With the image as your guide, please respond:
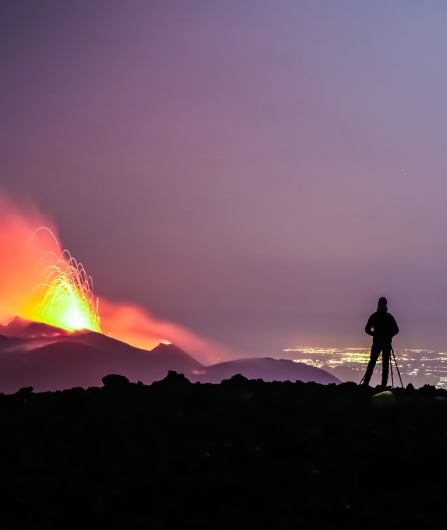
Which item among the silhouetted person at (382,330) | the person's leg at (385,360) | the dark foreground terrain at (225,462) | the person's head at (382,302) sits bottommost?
the dark foreground terrain at (225,462)

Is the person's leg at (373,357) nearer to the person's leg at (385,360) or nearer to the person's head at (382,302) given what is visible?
the person's leg at (385,360)

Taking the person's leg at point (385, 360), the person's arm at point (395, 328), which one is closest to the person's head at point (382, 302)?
the person's arm at point (395, 328)

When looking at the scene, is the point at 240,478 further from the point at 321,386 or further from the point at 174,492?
the point at 321,386

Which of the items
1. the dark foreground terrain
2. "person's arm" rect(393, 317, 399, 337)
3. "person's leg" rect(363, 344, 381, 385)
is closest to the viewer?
the dark foreground terrain

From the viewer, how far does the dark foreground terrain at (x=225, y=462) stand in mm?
9672

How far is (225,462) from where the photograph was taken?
425 inches

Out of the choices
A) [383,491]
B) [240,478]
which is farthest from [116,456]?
[383,491]

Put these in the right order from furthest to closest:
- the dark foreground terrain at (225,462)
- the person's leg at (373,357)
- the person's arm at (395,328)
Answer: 1. the person's arm at (395,328)
2. the person's leg at (373,357)
3. the dark foreground terrain at (225,462)

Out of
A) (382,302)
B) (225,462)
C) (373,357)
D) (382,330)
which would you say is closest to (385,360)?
(373,357)

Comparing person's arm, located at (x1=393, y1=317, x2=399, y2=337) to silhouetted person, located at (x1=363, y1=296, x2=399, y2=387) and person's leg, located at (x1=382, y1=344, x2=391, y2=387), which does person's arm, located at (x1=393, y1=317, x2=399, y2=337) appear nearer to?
silhouetted person, located at (x1=363, y1=296, x2=399, y2=387)

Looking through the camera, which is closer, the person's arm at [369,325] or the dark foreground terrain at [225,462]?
the dark foreground terrain at [225,462]

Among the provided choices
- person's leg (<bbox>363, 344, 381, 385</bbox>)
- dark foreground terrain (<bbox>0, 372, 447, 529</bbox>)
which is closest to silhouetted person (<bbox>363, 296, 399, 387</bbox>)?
person's leg (<bbox>363, 344, 381, 385</bbox>)

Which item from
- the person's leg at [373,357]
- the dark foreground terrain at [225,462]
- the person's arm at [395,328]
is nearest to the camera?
the dark foreground terrain at [225,462]

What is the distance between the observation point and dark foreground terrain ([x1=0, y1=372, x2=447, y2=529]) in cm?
967
